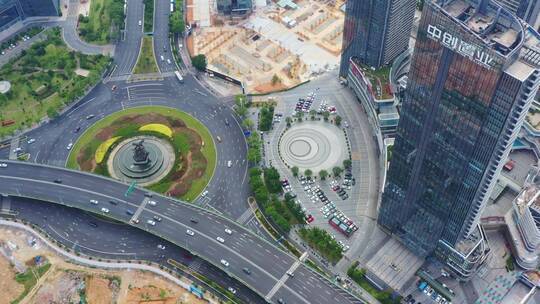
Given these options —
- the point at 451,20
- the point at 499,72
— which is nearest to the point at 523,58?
the point at 499,72

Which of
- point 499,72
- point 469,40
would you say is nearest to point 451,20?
point 469,40

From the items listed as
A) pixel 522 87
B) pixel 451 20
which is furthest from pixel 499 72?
pixel 451 20

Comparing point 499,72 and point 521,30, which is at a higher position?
point 521,30

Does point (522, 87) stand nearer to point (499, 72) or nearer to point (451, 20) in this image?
point (499, 72)

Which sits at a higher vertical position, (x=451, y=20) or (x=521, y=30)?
(x=521, y=30)

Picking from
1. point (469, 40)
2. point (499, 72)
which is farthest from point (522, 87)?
point (469, 40)

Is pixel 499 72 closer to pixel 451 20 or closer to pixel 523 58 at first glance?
pixel 523 58

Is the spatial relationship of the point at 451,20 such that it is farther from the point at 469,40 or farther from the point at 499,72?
the point at 499,72
